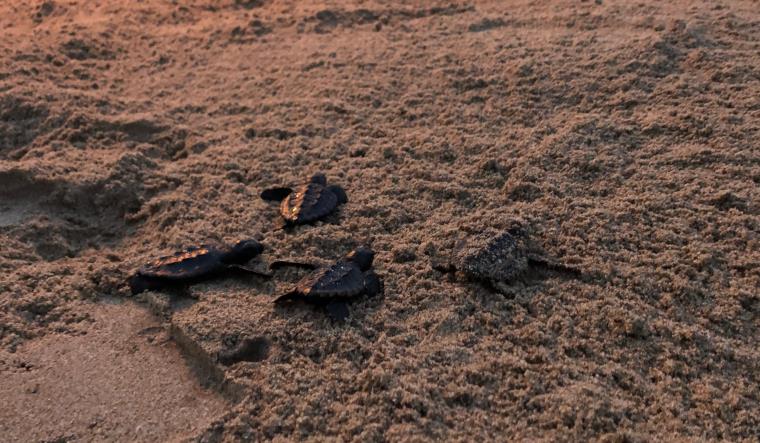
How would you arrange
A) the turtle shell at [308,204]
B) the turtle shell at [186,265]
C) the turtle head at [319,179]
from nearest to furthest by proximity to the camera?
the turtle shell at [186,265] → the turtle shell at [308,204] → the turtle head at [319,179]

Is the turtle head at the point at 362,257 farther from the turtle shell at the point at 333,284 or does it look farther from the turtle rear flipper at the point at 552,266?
the turtle rear flipper at the point at 552,266

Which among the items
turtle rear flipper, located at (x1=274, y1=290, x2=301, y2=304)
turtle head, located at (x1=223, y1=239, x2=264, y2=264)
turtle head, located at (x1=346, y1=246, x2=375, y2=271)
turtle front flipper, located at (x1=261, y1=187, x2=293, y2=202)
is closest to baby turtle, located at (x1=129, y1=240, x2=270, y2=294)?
turtle head, located at (x1=223, y1=239, x2=264, y2=264)

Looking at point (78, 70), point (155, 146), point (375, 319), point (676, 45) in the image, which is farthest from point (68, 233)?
point (676, 45)

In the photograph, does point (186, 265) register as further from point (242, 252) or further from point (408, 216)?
point (408, 216)

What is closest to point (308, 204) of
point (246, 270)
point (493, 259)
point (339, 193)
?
point (339, 193)

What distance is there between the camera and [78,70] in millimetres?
4738

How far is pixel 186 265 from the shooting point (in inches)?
107

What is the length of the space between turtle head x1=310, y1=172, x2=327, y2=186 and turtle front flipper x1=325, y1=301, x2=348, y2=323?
3.05ft

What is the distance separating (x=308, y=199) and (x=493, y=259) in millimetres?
980

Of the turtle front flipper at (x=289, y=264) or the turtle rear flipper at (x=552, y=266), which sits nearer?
the turtle rear flipper at (x=552, y=266)

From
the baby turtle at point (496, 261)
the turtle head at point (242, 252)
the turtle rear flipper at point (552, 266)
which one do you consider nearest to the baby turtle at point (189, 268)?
the turtle head at point (242, 252)

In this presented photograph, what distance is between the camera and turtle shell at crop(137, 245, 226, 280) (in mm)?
2688

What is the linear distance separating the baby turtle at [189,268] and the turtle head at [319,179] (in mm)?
617

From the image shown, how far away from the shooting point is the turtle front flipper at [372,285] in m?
2.55
